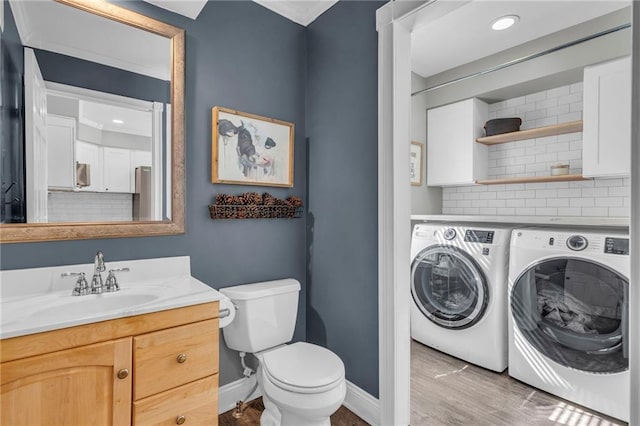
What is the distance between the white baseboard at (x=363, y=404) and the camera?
5.77 ft

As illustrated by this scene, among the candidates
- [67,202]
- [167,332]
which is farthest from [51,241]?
[167,332]

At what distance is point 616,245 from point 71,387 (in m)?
2.49

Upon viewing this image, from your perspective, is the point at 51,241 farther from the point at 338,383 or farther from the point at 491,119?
the point at 491,119

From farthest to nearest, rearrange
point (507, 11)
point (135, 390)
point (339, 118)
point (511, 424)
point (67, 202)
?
point (507, 11) → point (339, 118) → point (511, 424) → point (67, 202) → point (135, 390)

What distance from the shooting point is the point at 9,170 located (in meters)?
1.40

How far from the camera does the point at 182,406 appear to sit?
131cm

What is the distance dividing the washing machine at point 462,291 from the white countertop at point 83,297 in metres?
1.73

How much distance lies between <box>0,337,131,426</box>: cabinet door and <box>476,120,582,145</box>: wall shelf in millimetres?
2908

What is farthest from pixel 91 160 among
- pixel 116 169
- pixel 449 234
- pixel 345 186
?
pixel 449 234

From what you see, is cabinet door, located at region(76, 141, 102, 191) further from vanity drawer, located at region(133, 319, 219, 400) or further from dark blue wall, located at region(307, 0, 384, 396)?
dark blue wall, located at region(307, 0, 384, 396)

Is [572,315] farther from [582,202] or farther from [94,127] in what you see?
[94,127]

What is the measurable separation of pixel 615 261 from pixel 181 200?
2.29m

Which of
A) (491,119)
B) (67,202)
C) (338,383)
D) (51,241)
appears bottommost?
(338,383)

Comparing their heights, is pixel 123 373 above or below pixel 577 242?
below
